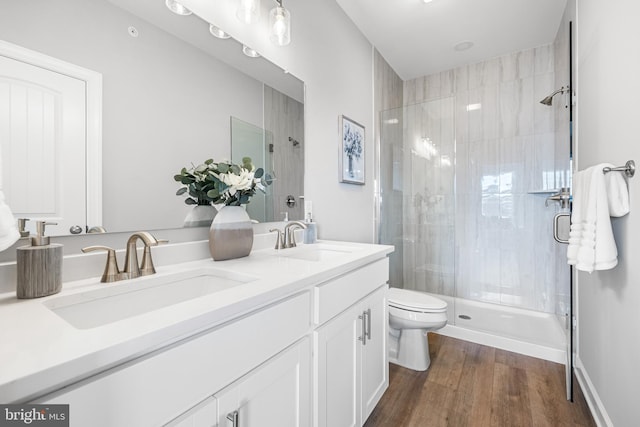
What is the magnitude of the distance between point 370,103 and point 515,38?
4.63ft

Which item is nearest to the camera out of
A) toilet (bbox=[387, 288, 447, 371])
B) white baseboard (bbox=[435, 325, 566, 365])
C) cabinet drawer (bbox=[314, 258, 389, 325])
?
cabinet drawer (bbox=[314, 258, 389, 325])

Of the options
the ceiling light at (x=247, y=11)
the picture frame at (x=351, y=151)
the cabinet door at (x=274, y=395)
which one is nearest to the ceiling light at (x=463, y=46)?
the picture frame at (x=351, y=151)

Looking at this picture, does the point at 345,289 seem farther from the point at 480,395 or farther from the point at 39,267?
the point at 480,395

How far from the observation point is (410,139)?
3.05 metres

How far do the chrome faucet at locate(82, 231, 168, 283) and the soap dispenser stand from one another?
0.09 m

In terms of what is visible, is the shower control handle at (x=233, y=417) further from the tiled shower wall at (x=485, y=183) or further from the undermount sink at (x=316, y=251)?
the tiled shower wall at (x=485, y=183)

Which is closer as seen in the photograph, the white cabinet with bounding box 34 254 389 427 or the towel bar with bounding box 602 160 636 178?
the white cabinet with bounding box 34 254 389 427

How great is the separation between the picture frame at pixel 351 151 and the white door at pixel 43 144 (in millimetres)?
1559

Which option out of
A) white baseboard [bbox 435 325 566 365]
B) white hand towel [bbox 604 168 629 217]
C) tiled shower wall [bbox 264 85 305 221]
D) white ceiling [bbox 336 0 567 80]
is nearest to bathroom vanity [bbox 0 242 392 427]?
tiled shower wall [bbox 264 85 305 221]

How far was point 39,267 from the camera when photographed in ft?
2.33

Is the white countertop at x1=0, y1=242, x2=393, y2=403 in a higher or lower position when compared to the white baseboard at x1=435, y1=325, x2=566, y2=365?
higher

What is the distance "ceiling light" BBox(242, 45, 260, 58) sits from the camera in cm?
142

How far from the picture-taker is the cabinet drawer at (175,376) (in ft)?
1.48

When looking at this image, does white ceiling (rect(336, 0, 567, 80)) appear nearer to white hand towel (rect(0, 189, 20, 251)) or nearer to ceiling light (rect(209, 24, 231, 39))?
ceiling light (rect(209, 24, 231, 39))
